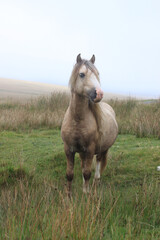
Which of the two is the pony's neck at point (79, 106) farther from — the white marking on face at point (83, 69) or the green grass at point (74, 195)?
the green grass at point (74, 195)

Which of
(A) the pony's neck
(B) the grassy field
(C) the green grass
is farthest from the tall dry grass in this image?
(A) the pony's neck

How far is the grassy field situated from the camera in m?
2.34

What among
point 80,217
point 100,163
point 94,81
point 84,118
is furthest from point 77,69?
point 100,163

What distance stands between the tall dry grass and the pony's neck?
5.20m

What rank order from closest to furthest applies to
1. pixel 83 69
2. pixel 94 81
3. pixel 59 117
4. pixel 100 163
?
1. pixel 94 81
2. pixel 83 69
3. pixel 100 163
4. pixel 59 117

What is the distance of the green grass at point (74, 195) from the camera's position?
2.32 meters

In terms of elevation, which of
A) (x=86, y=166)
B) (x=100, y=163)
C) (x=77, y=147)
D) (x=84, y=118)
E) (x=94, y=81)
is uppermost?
(x=94, y=81)

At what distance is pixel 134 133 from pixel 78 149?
224 inches

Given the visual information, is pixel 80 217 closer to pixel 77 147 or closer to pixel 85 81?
pixel 77 147

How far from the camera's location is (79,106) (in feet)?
12.7

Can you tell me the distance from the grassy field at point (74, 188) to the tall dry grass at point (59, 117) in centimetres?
4

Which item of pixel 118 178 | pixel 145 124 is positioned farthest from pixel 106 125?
pixel 145 124

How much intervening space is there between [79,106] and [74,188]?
138 cm

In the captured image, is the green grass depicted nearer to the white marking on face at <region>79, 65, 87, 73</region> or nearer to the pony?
the pony
